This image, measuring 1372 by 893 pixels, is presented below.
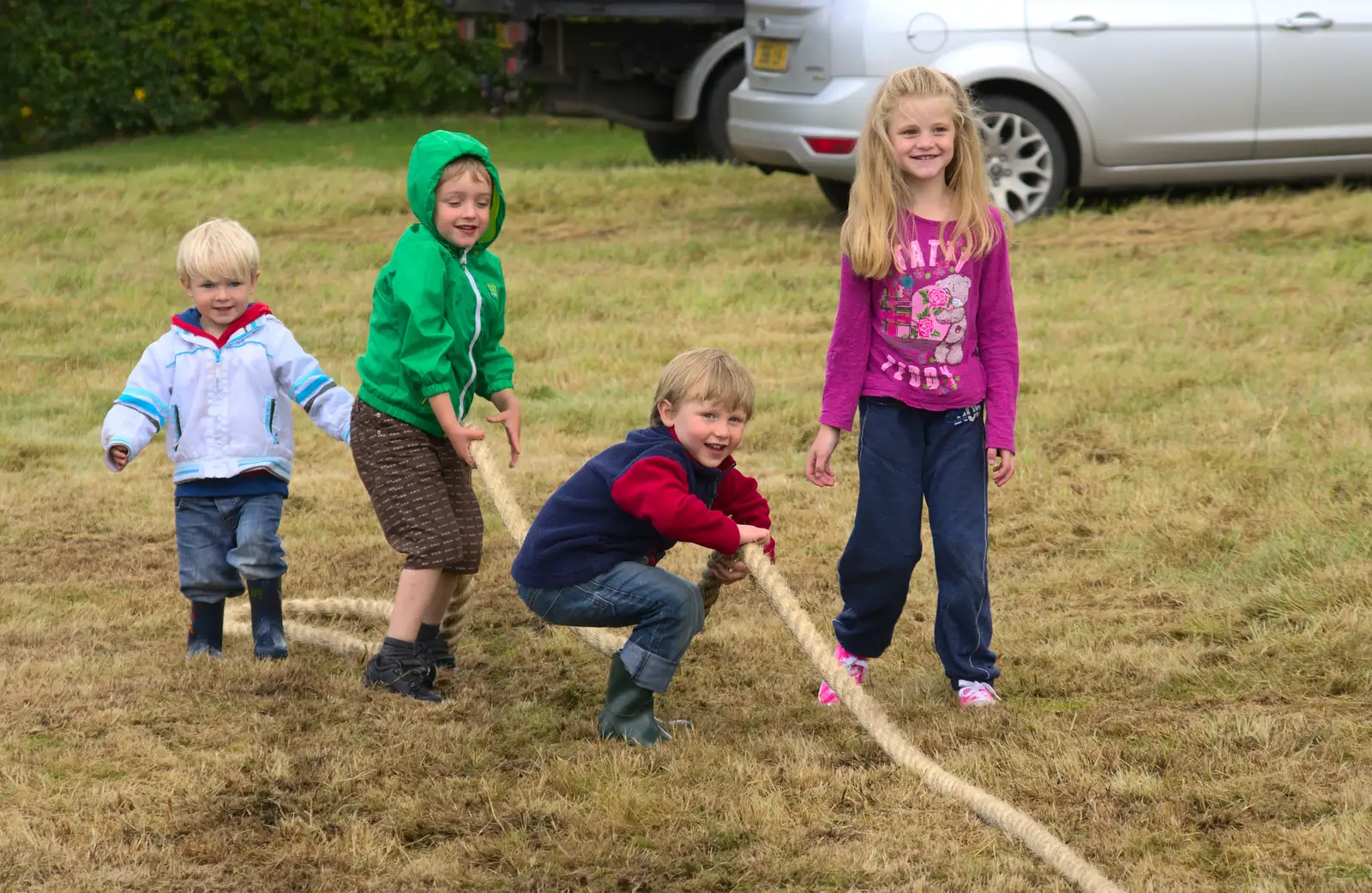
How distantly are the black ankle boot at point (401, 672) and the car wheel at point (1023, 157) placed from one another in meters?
5.94

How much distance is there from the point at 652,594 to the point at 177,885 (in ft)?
3.93

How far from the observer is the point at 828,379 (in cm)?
404

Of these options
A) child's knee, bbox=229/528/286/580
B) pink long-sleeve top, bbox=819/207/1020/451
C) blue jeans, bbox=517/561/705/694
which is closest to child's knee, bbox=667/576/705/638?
blue jeans, bbox=517/561/705/694

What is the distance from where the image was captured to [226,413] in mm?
4465

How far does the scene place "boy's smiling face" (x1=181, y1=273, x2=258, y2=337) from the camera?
445 centimetres

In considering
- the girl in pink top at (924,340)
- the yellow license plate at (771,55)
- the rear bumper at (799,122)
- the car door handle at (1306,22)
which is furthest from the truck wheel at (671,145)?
the girl in pink top at (924,340)

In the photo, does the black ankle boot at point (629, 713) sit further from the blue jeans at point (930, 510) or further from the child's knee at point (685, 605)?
the blue jeans at point (930, 510)

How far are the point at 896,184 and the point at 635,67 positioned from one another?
9694 mm

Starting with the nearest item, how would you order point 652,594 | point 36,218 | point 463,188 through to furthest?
point 652,594, point 463,188, point 36,218

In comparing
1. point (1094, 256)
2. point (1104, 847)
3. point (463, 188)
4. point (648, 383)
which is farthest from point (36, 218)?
point (1104, 847)

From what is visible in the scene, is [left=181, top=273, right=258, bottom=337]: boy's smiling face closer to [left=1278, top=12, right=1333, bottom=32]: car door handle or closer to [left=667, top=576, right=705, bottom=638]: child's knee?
[left=667, top=576, right=705, bottom=638]: child's knee

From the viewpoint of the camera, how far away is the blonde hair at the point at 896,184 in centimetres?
392

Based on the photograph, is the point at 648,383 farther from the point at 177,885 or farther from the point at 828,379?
the point at 177,885

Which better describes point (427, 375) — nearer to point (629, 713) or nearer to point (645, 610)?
point (645, 610)
